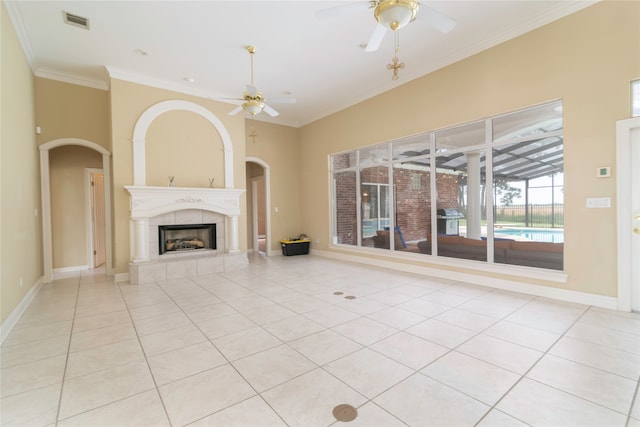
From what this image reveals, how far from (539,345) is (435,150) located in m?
3.58

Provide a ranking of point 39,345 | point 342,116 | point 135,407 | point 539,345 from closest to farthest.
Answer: point 135,407, point 539,345, point 39,345, point 342,116

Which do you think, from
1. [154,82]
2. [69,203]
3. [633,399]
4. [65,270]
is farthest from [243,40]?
[65,270]

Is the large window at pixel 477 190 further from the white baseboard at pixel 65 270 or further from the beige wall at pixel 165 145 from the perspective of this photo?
the white baseboard at pixel 65 270

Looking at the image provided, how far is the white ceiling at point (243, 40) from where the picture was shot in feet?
12.0

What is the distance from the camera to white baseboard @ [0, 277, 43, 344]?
2.97 meters

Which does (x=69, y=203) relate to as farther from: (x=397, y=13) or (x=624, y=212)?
(x=624, y=212)

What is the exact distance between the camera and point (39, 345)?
279 centimetres

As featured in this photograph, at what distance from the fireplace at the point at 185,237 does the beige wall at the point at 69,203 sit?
2.09 m

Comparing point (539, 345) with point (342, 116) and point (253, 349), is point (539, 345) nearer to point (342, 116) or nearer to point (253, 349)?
point (253, 349)

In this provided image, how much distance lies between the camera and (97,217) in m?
6.70

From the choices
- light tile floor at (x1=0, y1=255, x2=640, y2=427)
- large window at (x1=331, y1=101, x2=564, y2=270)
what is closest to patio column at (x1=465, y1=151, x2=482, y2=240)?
large window at (x1=331, y1=101, x2=564, y2=270)

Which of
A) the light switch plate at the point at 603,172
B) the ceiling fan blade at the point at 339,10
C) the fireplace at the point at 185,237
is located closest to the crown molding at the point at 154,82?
the fireplace at the point at 185,237

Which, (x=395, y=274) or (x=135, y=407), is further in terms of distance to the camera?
(x=395, y=274)

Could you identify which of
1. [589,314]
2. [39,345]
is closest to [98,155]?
[39,345]
